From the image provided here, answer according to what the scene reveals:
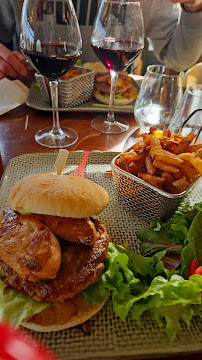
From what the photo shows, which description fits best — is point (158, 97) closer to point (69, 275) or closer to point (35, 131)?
point (35, 131)

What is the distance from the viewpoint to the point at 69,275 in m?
0.96

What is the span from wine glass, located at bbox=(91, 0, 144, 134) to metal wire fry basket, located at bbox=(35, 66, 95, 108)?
284 mm

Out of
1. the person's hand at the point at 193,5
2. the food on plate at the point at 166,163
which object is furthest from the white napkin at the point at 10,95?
the person's hand at the point at 193,5

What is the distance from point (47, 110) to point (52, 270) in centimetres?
141

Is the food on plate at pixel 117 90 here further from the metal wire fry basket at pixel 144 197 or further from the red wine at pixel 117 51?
the metal wire fry basket at pixel 144 197

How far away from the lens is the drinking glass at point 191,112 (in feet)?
5.06

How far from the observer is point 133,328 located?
89 cm

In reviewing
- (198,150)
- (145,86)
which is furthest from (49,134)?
(198,150)

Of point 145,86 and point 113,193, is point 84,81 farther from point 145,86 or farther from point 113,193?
point 113,193

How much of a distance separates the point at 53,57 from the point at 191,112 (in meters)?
0.78

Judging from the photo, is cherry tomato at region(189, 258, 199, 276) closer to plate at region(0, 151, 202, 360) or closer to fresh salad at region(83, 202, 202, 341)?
fresh salad at region(83, 202, 202, 341)

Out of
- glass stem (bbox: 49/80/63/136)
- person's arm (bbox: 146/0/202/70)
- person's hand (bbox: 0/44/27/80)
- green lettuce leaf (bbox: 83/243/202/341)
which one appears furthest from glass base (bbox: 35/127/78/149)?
person's arm (bbox: 146/0/202/70)

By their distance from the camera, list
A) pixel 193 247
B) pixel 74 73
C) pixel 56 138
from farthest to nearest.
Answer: pixel 74 73
pixel 56 138
pixel 193 247

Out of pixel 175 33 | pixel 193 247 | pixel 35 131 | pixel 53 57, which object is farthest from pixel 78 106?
pixel 175 33
